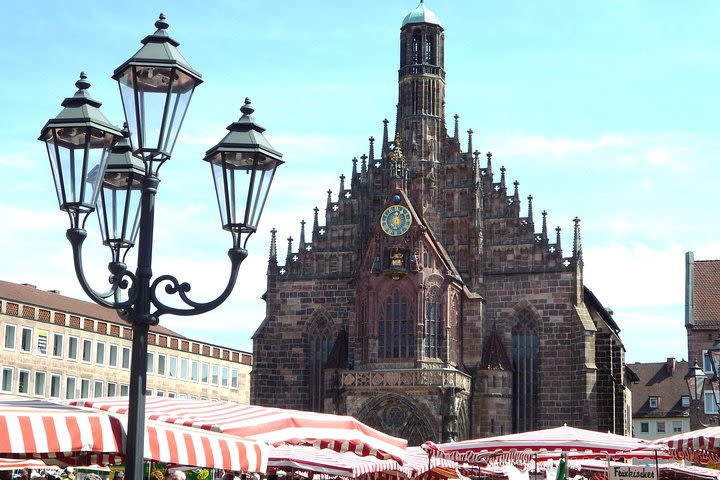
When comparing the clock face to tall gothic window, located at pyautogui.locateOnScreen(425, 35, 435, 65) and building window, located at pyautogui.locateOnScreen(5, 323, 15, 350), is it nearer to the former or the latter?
tall gothic window, located at pyautogui.locateOnScreen(425, 35, 435, 65)

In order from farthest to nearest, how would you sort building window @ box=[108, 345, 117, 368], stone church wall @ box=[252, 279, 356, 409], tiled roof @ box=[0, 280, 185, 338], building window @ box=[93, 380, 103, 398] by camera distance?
building window @ box=[108, 345, 117, 368]
building window @ box=[93, 380, 103, 398]
tiled roof @ box=[0, 280, 185, 338]
stone church wall @ box=[252, 279, 356, 409]

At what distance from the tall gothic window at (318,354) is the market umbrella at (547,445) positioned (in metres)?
33.5

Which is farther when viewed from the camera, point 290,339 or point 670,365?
point 670,365

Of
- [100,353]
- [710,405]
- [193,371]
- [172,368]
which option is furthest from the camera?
[193,371]

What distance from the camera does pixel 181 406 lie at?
1606 centimetres

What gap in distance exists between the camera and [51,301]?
75.9m

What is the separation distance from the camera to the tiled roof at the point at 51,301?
236ft

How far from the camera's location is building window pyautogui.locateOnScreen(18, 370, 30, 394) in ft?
220

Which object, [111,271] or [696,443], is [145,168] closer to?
[111,271]

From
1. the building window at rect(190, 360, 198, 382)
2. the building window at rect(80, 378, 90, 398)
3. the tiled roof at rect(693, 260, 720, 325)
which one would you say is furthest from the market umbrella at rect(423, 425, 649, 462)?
the building window at rect(190, 360, 198, 382)

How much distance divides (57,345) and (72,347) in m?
1.66

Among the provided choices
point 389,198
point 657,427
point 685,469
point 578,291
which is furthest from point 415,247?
point 657,427

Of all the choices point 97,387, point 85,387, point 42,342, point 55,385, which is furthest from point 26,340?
point 97,387

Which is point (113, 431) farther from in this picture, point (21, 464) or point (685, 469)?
point (685, 469)
